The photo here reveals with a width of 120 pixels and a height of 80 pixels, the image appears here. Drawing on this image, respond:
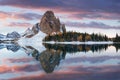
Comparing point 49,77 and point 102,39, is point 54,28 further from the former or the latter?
point 49,77

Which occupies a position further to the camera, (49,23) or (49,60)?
(49,23)

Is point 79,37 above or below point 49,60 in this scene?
below

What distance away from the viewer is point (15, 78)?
13.4m

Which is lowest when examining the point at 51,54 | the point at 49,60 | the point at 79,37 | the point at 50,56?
the point at 79,37

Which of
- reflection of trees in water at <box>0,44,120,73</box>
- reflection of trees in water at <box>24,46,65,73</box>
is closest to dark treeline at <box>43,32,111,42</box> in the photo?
reflection of trees in water at <box>0,44,120,73</box>

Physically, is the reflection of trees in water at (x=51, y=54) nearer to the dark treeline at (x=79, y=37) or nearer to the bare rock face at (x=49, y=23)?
the dark treeline at (x=79, y=37)

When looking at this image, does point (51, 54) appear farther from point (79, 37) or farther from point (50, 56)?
point (79, 37)

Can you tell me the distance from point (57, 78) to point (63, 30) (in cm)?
7833

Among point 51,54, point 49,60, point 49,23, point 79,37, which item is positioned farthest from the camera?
point 49,23

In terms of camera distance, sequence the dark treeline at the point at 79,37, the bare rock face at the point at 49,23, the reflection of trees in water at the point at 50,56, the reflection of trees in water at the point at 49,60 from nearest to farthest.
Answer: the reflection of trees in water at the point at 49,60
the reflection of trees in water at the point at 50,56
the dark treeline at the point at 79,37
the bare rock face at the point at 49,23

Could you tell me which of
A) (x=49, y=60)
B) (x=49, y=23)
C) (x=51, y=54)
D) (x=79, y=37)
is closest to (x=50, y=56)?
(x=51, y=54)

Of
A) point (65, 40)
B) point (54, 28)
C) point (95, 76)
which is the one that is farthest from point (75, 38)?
point (95, 76)

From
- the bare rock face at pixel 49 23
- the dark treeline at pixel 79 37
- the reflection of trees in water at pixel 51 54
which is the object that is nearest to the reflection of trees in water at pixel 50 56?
the reflection of trees in water at pixel 51 54

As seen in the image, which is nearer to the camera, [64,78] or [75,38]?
[64,78]
